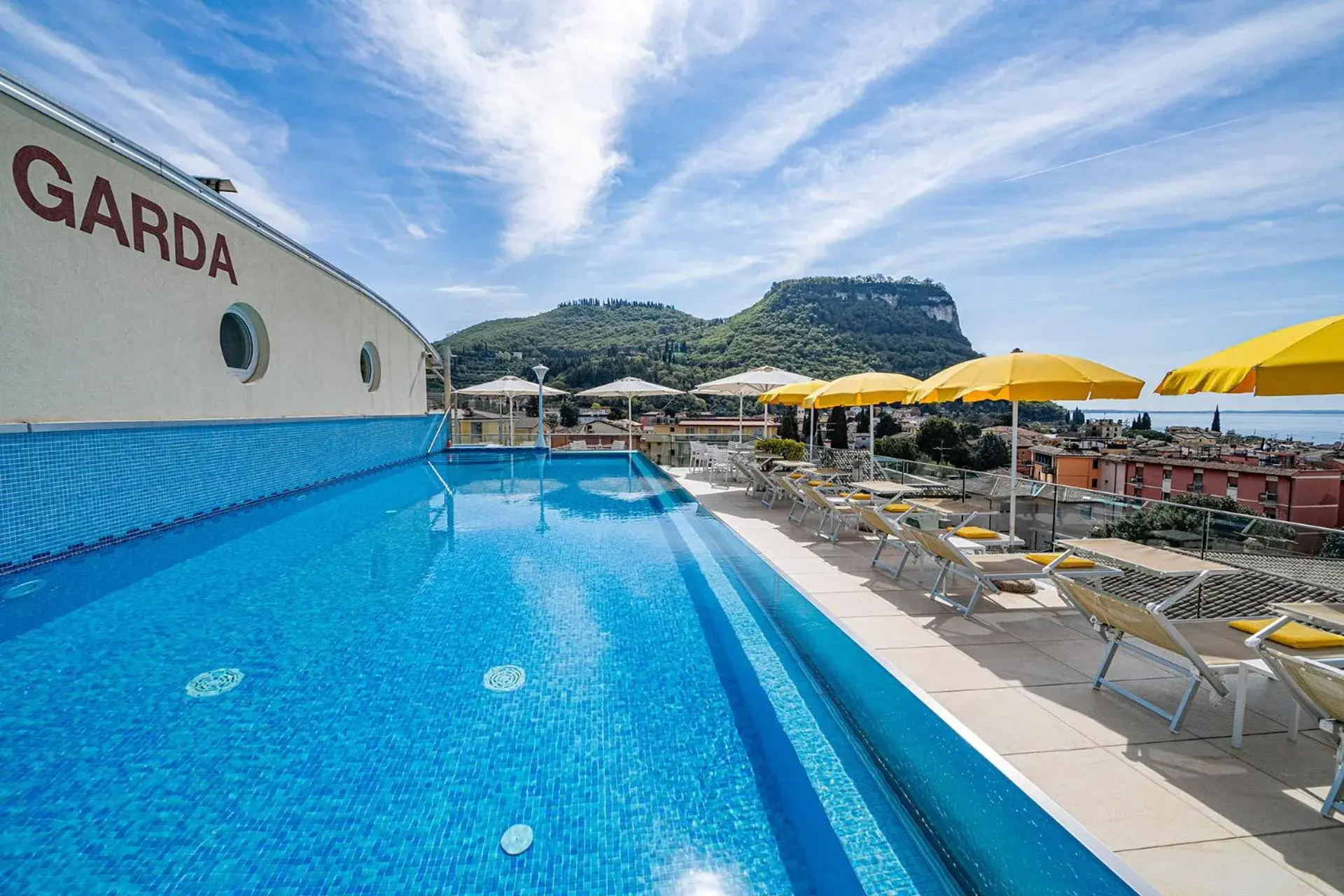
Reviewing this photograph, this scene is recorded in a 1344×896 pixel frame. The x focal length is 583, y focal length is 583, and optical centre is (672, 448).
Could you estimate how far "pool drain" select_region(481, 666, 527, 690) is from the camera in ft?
12.1

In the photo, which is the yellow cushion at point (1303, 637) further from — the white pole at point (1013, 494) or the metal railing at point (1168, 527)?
the white pole at point (1013, 494)

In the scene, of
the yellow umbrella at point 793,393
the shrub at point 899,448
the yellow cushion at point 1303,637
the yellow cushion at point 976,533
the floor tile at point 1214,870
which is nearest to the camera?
the floor tile at point 1214,870

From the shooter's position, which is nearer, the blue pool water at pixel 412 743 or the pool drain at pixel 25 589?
the blue pool water at pixel 412 743

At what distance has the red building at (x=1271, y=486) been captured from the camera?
222 inches

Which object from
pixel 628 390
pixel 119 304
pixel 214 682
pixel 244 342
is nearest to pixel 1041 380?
pixel 214 682

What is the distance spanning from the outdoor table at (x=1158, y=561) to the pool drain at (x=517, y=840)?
3070 mm

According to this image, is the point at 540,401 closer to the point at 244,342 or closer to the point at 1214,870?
the point at 244,342

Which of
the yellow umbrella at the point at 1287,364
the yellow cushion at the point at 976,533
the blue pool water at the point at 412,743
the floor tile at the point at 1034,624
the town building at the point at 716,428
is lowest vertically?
the blue pool water at the point at 412,743

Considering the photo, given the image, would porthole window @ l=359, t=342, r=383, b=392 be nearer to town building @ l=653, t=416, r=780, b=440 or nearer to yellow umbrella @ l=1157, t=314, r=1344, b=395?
town building @ l=653, t=416, r=780, b=440

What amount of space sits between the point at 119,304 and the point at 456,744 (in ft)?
25.5

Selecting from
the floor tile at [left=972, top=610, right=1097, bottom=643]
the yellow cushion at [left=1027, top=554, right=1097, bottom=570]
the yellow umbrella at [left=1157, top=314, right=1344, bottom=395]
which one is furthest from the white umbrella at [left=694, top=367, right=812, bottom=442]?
the yellow umbrella at [left=1157, top=314, right=1344, bottom=395]

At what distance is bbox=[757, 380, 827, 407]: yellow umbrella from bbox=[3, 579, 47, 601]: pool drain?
943cm

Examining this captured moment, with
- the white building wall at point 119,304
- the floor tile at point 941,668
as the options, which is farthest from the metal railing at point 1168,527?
the white building wall at point 119,304

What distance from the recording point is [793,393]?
10266 millimetres
